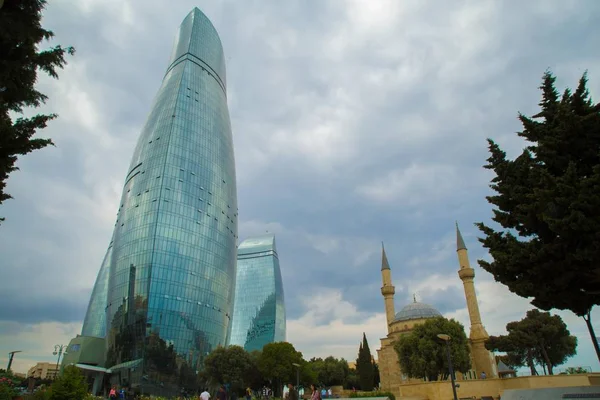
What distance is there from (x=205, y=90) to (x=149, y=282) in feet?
134

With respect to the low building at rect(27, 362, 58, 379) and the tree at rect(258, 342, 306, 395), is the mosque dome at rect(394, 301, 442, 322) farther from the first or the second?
the low building at rect(27, 362, 58, 379)

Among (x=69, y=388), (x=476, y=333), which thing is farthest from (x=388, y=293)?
(x=69, y=388)

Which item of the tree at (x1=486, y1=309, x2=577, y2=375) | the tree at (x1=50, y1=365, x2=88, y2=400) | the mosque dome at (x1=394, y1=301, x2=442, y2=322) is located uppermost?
the mosque dome at (x1=394, y1=301, x2=442, y2=322)

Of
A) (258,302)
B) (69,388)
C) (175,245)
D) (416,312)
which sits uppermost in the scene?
(258,302)

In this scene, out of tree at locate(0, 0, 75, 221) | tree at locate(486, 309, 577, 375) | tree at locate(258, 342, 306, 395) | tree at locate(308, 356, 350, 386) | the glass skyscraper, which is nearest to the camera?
tree at locate(0, 0, 75, 221)

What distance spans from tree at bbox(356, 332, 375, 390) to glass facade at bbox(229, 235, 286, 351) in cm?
5093

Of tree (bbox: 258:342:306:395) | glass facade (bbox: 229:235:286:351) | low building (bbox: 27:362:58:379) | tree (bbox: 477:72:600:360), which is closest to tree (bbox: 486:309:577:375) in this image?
tree (bbox: 258:342:306:395)

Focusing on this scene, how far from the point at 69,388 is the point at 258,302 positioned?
10555 centimetres

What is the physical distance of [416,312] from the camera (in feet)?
220

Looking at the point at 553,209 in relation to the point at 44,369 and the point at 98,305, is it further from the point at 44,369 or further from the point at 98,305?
the point at 44,369

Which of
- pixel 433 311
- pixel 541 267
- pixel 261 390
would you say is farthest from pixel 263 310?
pixel 541 267

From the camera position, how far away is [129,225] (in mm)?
65250

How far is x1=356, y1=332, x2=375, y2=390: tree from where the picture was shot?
6712 centimetres

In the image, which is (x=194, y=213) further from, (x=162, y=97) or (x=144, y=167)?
(x=162, y=97)
